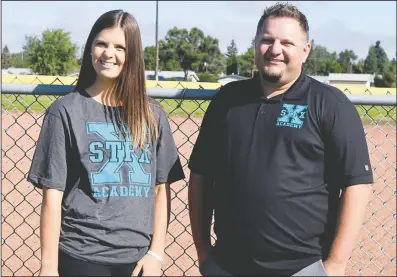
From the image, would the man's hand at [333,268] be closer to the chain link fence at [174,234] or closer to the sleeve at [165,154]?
the sleeve at [165,154]

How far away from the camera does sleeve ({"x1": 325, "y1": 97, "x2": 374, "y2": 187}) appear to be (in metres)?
2.28

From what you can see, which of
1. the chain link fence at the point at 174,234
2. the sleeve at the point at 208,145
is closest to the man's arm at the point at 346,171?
the sleeve at the point at 208,145

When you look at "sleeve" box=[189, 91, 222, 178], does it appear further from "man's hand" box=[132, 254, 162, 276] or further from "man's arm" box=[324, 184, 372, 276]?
"man's arm" box=[324, 184, 372, 276]

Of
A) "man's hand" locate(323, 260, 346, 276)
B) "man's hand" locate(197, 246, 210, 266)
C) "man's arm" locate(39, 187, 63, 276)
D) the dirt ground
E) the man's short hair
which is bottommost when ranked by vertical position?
the dirt ground

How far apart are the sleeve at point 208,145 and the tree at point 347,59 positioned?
321 feet

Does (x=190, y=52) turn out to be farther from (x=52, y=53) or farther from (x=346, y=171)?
(x=346, y=171)

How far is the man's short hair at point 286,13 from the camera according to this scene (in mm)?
2402

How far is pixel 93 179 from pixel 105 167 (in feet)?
0.23

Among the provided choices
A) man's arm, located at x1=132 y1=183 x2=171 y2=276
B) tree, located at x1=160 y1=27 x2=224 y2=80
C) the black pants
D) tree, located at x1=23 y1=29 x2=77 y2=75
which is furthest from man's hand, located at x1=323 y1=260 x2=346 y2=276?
tree, located at x1=160 y1=27 x2=224 y2=80

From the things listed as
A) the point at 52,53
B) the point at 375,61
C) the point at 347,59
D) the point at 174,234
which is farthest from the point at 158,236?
the point at 347,59

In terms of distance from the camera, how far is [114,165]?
7.75 ft

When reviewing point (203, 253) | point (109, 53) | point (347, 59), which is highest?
point (109, 53)

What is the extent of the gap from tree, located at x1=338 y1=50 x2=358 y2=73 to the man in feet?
321

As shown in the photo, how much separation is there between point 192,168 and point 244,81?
1.53ft
